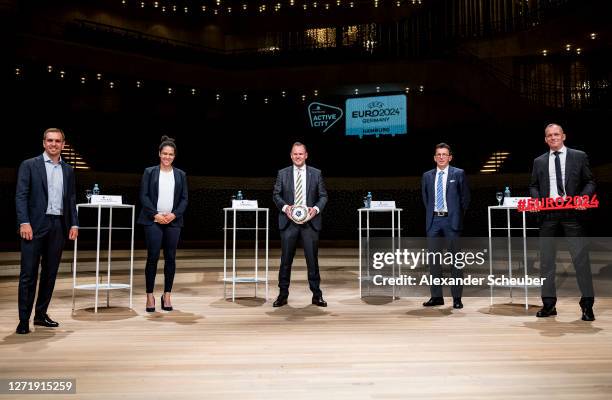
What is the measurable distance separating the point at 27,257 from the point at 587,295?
379 centimetres

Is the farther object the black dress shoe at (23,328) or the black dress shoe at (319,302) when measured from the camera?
the black dress shoe at (319,302)

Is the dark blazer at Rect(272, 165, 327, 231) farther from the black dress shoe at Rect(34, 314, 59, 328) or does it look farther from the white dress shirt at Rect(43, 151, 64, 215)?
the black dress shoe at Rect(34, 314, 59, 328)

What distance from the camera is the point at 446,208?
13.6 feet

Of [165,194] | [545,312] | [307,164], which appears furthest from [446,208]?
[307,164]

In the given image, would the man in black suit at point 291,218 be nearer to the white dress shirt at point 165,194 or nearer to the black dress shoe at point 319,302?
the black dress shoe at point 319,302

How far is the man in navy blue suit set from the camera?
4090 millimetres

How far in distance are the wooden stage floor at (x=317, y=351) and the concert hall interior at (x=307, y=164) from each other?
0.06ft

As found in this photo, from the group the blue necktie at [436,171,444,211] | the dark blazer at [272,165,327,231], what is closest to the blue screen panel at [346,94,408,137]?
the blue necktie at [436,171,444,211]

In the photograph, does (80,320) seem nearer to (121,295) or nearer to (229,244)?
(121,295)

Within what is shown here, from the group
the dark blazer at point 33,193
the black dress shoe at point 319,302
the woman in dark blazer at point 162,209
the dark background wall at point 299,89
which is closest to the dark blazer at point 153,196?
the woman in dark blazer at point 162,209

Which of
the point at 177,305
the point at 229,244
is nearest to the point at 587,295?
the point at 177,305

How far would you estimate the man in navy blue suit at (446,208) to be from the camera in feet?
13.4

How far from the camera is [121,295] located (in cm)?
478

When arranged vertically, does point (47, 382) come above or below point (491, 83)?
below
